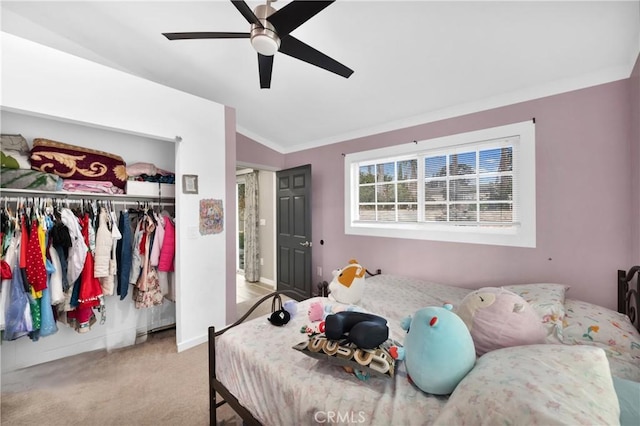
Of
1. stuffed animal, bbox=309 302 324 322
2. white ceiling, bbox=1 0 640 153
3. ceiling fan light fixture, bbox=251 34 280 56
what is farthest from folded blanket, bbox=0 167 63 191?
stuffed animal, bbox=309 302 324 322

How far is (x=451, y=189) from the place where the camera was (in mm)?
2910

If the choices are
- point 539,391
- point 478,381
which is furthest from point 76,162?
point 539,391

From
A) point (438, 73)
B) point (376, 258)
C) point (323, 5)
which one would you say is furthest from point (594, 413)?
point (376, 258)

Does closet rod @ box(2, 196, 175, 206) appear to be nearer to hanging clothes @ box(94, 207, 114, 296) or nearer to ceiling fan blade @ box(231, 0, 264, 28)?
hanging clothes @ box(94, 207, 114, 296)

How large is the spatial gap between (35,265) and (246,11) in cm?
232

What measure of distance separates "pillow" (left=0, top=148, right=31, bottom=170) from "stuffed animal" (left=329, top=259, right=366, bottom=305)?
2.71 meters

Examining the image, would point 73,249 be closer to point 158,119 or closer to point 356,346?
point 158,119

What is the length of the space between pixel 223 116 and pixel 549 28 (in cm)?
297

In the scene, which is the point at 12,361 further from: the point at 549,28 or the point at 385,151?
the point at 549,28

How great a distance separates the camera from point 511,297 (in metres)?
1.33

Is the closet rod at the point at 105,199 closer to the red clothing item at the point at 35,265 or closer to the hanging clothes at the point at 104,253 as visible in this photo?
the hanging clothes at the point at 104,253

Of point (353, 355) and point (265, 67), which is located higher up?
point (265, 67)

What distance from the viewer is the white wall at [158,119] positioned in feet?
6.27

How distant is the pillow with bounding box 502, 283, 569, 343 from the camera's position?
60.2 inches
